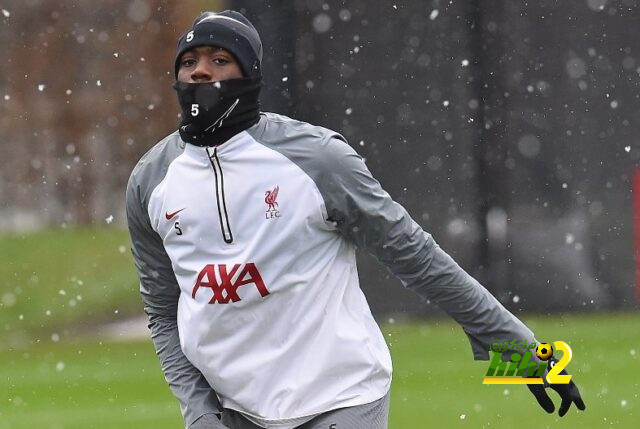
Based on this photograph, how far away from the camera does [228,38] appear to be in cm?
348

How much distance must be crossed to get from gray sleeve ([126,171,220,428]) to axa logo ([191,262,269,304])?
27 cm

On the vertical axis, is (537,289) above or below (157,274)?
below

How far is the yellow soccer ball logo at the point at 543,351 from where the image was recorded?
3.50m

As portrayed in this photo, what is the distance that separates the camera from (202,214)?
3.40 m

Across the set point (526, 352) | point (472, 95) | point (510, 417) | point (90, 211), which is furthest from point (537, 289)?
point (90, 211)

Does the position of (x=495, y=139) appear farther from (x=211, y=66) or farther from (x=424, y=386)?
(x=211, y=66)

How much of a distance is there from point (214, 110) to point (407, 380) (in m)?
6.74

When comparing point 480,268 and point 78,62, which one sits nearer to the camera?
point 480,268

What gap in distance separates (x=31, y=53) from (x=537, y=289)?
1037 cm

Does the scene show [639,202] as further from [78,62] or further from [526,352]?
[78,62]

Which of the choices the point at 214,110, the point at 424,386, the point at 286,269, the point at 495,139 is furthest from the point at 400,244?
the point at 495,139

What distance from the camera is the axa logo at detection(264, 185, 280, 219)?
11.1ft
